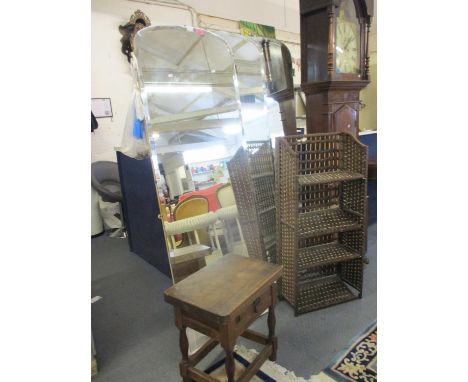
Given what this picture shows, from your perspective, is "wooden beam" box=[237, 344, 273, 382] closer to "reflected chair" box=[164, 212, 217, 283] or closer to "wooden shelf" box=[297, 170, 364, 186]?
"reflected chair" box=[164, 212, 217, 283]

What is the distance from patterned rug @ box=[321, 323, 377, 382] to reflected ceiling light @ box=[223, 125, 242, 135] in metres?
1.51

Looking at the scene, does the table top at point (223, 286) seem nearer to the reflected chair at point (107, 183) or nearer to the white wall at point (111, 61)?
the reflected chair at point (107, 183)

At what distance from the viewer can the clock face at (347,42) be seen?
1.82 meters

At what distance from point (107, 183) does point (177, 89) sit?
2126 millimetres

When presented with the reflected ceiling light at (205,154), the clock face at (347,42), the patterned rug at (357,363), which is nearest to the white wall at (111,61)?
the reflected ceiling light at (205,154)

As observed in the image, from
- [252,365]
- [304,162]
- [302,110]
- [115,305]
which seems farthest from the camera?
[302,110]

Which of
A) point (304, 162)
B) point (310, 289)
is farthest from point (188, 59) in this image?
point (310, 289)

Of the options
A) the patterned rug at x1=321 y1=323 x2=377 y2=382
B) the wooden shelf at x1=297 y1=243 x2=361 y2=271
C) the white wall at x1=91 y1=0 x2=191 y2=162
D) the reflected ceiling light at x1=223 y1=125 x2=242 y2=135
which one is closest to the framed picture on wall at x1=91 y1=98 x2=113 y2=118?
the white wall at x1=91 y1=0 x2=191 y2=162

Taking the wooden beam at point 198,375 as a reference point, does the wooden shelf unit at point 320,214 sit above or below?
above

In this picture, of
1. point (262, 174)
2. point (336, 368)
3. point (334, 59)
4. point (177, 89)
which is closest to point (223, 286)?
point (336, 368)

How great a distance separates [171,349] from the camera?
1614 mm
